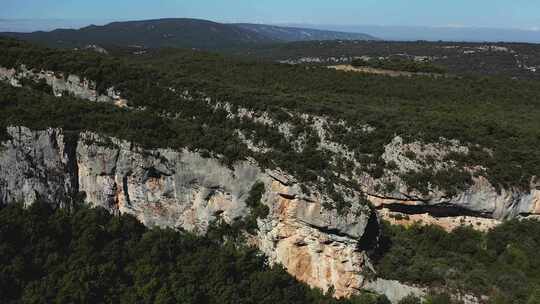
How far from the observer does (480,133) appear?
32.6 m

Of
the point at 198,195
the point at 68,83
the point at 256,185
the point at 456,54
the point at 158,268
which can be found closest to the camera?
the point at 158,268

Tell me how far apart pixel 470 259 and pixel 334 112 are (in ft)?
46.8

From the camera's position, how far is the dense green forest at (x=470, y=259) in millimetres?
21359

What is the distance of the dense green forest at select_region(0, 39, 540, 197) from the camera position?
2766 centimetres

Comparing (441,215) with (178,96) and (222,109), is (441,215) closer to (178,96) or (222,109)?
(222,109)

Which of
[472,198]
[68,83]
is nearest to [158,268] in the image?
[472,198]

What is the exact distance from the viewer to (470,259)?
81.5 feet

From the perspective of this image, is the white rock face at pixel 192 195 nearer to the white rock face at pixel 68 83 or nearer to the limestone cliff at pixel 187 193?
the limestone cliff at pixel 187 193

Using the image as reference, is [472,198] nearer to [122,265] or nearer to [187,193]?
[187,193]

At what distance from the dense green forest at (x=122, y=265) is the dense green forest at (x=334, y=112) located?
468 centimetres

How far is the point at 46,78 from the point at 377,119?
82.7ft

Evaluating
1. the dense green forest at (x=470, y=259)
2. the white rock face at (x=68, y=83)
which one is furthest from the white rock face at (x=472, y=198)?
the white rock face at (x=68, y=83)

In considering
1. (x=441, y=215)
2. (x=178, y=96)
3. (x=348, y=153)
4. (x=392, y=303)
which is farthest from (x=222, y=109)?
(x=392, y=303)

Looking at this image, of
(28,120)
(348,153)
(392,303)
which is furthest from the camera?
(348,153)
